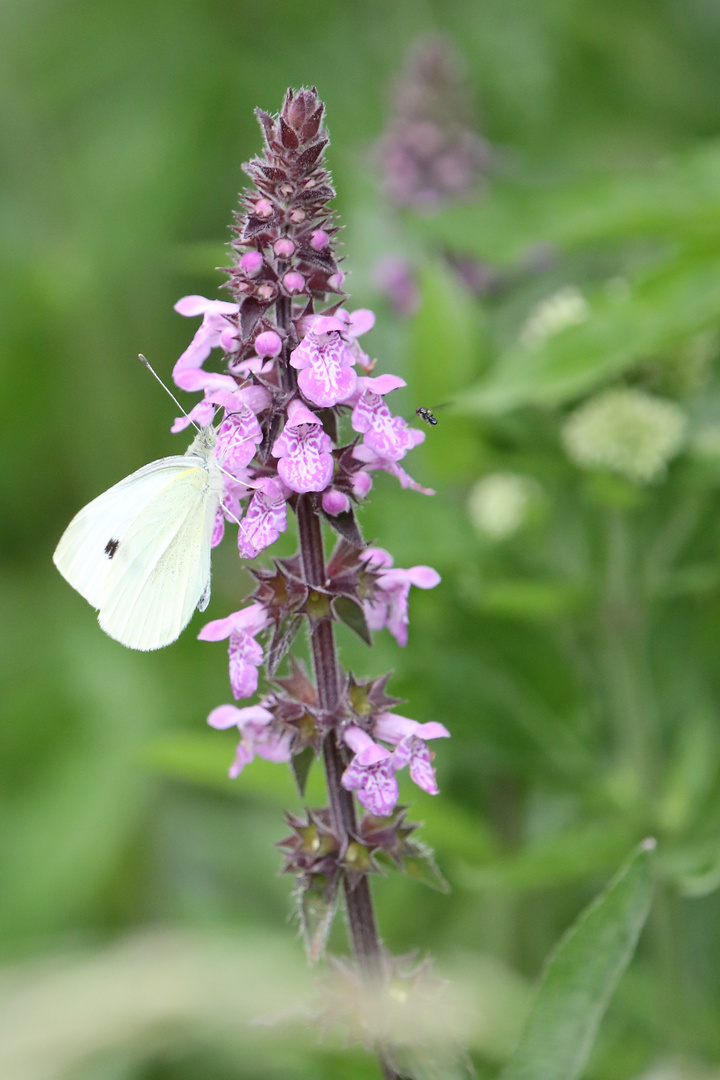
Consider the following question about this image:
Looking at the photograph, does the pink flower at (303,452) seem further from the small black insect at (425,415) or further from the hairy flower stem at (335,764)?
the small black insect at (425,415)

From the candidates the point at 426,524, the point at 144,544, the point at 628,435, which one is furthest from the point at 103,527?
the point at 628,435

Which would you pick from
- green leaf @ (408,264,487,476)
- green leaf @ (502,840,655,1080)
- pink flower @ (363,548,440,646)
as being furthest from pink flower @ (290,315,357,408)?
green leaf @ (408,264,487,476)

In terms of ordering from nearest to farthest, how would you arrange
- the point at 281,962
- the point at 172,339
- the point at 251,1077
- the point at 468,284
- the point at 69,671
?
the point at 281,962, the point at 251,1077, the point at 468,284, the point at 69,671, the point at 172,339

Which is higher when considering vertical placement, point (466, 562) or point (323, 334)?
point (466, 562)

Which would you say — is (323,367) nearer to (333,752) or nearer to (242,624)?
(242,624)

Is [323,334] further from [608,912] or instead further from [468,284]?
[468,284]

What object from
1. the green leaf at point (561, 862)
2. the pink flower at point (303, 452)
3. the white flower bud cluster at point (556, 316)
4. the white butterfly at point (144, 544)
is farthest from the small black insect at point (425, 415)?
the green leaf at point (561, 862)

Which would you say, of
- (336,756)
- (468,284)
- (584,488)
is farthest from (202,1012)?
(468,284)
